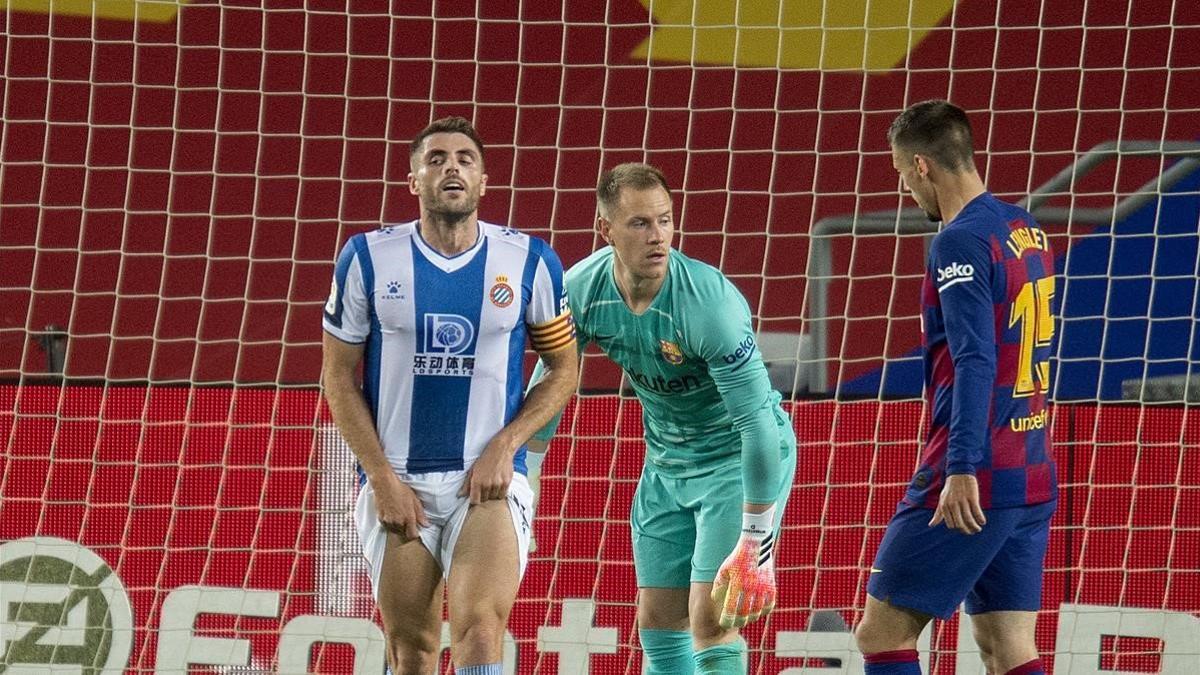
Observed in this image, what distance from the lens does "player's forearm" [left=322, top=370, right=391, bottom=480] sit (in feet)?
11.3

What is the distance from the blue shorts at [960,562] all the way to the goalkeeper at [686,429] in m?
0.39

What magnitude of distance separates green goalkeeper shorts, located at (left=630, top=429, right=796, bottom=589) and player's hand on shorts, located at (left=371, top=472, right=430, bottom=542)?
751 mm

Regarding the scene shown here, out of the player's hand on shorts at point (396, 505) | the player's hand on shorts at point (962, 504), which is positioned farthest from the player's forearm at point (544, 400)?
the player's hand on shorts at point (962, 504)

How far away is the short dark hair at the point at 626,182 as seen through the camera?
12.1 ft

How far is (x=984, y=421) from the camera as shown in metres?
3.17

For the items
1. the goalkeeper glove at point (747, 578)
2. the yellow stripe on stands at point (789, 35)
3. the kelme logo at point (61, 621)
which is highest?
the yellow stripe on stands at point (789, 35)

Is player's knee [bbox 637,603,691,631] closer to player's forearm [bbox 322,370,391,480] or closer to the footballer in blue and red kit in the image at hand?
the footballer in blue and red kit

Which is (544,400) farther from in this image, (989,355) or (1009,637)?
(1009,637)

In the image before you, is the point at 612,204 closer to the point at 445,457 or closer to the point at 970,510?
the point at 445,457

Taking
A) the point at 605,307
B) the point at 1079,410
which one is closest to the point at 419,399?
the point at 605,307

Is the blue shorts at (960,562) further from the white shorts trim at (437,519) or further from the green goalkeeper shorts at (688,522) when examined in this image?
the white shorts trim at (437,519)

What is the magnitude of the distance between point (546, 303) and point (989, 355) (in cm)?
105

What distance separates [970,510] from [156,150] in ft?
20.4

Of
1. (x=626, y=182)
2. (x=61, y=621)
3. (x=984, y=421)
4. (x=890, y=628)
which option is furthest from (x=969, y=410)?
Result: (x=61, y=621)
